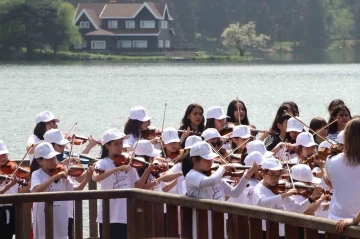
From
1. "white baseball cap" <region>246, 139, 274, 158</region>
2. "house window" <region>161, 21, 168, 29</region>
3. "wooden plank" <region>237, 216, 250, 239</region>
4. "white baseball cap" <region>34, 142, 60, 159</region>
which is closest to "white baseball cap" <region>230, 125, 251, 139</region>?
"white baseball cap" <region>246, 139, 274, 158</region>

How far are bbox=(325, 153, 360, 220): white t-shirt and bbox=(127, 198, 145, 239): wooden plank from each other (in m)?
2.11

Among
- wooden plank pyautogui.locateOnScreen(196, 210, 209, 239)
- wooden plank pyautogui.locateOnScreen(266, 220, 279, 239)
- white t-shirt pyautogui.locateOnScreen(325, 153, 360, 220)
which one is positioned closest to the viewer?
white t-shirt pyautogui.locateOnScreen(325, 153, 360, 220)

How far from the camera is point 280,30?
14800 centimetres

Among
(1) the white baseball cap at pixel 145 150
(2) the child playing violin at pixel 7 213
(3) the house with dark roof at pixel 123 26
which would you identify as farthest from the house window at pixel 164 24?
(2) the child playing violin at pixel 7 213

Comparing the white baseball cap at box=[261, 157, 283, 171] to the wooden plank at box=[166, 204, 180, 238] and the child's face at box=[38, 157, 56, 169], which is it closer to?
the wooden plank at box=[166, 204, 180, 238]

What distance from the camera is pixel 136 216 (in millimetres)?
10492

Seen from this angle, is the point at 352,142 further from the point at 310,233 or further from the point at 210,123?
the point at 210,123

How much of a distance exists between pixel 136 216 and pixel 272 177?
3.92 feet

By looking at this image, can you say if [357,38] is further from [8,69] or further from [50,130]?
[50,130]

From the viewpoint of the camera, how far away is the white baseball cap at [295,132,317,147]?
12.3m

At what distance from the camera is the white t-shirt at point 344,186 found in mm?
8688

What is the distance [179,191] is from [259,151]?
0.91 meters

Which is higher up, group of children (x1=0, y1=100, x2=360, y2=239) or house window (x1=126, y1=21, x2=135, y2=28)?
group of children (x1=0, y1=100, x2=360, y2=239)

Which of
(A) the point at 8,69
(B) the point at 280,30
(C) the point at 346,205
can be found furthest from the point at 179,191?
(B) the point at 280,30
